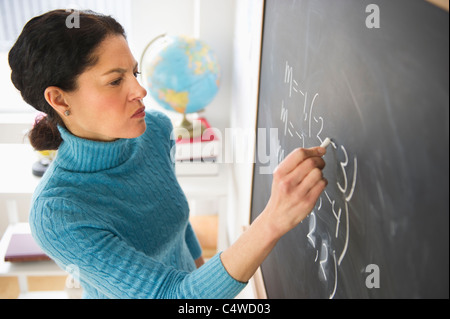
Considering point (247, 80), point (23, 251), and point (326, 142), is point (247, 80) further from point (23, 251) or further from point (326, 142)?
point (23, 251)

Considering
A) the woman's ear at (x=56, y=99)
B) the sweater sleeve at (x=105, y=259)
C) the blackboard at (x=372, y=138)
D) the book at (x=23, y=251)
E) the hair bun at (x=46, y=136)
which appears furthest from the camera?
the book at (x=23, y=251)

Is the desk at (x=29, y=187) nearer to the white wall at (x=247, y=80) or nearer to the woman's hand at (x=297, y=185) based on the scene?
the white wall at (x=247, y=80)

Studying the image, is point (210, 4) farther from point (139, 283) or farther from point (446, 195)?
point (446, 195)

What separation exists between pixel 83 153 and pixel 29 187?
1177 mm

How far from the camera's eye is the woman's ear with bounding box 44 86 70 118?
914 millimetres

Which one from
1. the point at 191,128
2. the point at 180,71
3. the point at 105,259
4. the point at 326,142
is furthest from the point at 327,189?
the point at 191,128

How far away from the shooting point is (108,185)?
1041 mm

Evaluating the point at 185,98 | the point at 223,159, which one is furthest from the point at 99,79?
the point at 223,159

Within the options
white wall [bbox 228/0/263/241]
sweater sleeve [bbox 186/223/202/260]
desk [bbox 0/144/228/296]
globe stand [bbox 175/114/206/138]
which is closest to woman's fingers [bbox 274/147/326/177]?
white wall [bbox 228/0/263/241]

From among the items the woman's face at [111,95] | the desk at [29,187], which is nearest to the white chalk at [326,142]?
the woman's face at [111,95]

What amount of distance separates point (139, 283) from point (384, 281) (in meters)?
0.46

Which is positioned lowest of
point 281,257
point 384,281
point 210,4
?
point 281,257

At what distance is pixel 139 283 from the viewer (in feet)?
2.70

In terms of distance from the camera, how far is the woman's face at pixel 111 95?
35.3 inches
